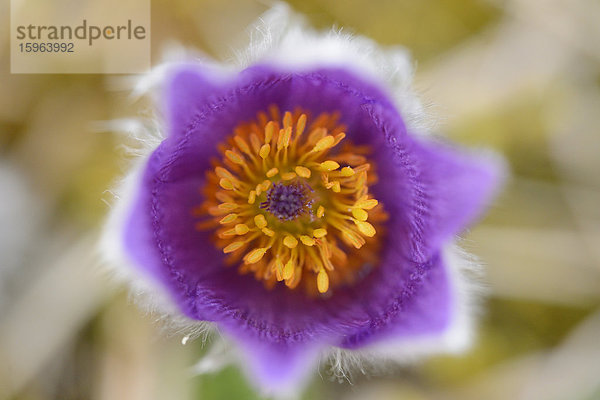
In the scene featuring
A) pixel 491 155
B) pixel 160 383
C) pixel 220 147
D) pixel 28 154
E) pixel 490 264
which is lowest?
pixel 160 383

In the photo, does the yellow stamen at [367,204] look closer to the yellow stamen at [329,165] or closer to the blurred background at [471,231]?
the yellow stamen at [329,165]

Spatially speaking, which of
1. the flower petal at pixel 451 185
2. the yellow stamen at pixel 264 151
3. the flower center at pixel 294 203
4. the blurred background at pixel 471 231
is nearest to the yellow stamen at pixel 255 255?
the flower center at pixel 294 203

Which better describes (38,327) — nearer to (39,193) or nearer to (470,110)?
(39,193)

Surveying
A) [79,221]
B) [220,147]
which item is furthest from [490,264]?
[79,221]

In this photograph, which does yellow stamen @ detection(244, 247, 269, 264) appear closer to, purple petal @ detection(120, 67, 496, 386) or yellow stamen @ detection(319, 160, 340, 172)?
purple petal @ detection(120, 67, 496, 386)

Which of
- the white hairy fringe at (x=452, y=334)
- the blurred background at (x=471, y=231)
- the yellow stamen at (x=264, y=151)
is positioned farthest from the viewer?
the blurred background at (x=471, y=231)

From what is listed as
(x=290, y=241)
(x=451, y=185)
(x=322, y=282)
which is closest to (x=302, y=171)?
(x=290, y=241)
